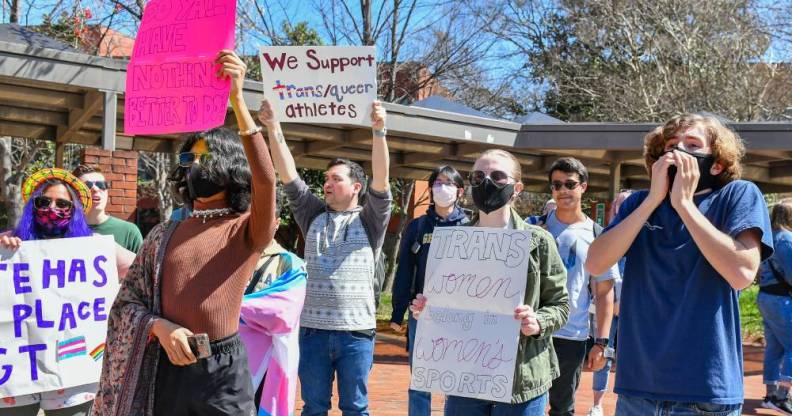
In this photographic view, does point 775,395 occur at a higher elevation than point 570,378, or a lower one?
lower

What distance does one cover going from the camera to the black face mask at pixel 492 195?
13.4 feet

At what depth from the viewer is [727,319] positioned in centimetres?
333

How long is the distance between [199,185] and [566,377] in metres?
3.10

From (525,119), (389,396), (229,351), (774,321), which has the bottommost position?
(389,396)

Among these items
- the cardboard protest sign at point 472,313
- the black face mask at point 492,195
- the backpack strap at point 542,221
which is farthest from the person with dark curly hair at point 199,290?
the backpack strap at point 542,221

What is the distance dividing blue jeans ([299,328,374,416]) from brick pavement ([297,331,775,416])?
8.39 ft

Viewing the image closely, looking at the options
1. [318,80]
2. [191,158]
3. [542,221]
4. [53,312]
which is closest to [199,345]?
[191,158]

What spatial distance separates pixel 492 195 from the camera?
4.10m

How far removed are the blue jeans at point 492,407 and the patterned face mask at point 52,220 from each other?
2266mm

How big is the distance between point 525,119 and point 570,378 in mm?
8599

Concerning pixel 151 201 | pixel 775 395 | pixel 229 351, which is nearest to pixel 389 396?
pixel 775 395

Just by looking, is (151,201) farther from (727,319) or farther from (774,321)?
(727,319)

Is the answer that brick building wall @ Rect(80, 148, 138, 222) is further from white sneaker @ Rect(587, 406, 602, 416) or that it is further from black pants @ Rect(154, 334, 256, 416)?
black pants @ Rect(154, 334, 256, 416)

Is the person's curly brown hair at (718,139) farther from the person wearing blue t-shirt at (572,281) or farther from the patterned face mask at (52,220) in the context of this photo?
the patterned face mask at (52,220)
